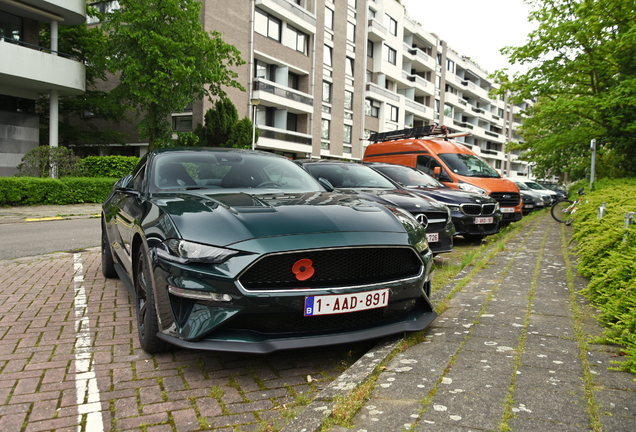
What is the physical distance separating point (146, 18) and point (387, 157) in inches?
462

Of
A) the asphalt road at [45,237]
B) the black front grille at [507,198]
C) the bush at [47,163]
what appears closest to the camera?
the asphalt road at [45,237]

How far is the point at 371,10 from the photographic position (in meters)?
40.0

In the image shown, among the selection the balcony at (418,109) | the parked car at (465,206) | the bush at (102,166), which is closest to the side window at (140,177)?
the parked car at (465,206)

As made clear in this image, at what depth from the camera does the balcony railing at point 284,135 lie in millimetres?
28834

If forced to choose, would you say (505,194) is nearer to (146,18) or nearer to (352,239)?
(352,239)

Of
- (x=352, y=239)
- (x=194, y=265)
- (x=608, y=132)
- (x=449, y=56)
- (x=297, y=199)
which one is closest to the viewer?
(x=194, y=265)

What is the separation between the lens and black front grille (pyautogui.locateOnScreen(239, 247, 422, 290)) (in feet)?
9.07

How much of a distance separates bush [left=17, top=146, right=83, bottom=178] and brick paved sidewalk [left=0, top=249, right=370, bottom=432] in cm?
1540

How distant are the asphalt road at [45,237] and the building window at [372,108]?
97.0 ft

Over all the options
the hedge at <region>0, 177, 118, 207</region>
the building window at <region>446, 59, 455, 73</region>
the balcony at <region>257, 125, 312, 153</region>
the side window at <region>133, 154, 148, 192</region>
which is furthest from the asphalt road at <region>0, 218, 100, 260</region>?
the building window at <region>446, 59, 455, 73</region>

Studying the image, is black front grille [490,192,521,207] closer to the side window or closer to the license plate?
the side window

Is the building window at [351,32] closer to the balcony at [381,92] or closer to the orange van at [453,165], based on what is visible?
the balcony at [381,92]

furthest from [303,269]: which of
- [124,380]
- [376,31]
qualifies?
[376,31]

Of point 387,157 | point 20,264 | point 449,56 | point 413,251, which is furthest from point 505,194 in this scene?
point 449,56
